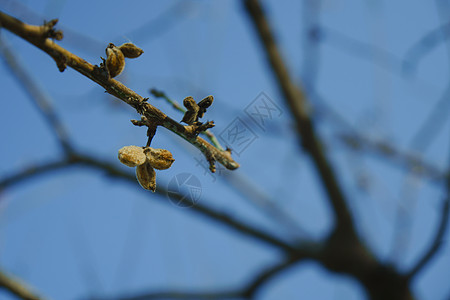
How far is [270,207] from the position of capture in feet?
8.02

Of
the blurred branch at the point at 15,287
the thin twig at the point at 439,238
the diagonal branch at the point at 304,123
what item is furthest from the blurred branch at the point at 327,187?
the blurred branch at the point at 15,287

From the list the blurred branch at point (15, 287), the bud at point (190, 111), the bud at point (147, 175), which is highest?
the bud at point (190, 111)

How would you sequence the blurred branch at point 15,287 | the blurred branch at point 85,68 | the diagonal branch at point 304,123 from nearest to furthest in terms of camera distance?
the blurred branch at point 85,68
the blurred branch at point 15,287
the diagonal branch at point 304,123

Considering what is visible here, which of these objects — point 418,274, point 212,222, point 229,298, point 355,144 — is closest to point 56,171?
point 212,222

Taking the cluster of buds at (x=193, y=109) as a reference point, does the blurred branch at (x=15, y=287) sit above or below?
below

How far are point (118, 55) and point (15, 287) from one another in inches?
47.6

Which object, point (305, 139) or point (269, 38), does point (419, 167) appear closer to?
point (305, 139)

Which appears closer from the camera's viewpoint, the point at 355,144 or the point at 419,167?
the point at 419,167

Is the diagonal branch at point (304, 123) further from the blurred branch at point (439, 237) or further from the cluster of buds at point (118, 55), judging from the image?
the cluster of buds at point (118, 55)

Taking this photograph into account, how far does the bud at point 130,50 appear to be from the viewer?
0.63 meters

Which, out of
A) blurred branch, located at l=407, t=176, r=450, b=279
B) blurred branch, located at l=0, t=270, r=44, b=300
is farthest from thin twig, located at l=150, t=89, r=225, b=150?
blurred branch, located at l=407, t=176, r=450, b=279

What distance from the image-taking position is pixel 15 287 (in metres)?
1.45

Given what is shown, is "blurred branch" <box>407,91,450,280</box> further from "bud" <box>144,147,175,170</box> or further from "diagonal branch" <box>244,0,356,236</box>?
"bud" <box>144,147,175,170</box>

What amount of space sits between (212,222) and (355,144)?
1069 millimetres
